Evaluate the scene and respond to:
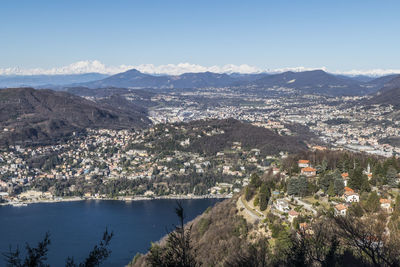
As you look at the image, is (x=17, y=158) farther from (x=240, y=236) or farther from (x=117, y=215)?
(x=240, y=236)

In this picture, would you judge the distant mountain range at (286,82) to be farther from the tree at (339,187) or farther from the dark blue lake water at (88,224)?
the tree at (339,187)

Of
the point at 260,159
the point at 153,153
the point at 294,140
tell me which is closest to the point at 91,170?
the point at 153,153

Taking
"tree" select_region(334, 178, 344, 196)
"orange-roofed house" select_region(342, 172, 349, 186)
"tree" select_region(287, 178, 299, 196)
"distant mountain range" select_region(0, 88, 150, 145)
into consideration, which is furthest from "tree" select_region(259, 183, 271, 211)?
"distant mountain range" select_region(0, 88, 150, 145)

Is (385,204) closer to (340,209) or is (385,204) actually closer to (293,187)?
(340,209)

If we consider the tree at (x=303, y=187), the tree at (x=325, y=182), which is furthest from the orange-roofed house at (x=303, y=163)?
the tree at (x=303, y=187)

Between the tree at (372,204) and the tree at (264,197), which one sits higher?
the tree at (372,204)

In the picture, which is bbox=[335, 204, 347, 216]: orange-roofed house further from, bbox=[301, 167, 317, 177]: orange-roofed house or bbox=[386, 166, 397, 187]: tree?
bbox=[301, 167, 317, 177]: orange-roofed house
